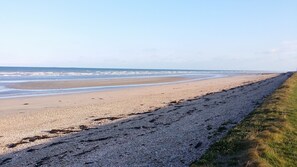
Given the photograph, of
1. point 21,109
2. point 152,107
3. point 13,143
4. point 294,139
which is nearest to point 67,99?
point 21,109

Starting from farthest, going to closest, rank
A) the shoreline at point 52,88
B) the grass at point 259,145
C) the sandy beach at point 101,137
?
the shoreline at point 52,88
the sandy beach at point 101,137
the grass at point 259,145

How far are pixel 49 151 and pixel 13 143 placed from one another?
2.86 metres

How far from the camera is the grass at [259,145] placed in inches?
301

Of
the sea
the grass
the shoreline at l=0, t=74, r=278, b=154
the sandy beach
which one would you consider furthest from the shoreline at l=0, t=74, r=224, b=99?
the grass

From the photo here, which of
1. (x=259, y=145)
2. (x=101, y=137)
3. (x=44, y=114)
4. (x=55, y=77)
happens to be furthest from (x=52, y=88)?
(x=259, y=145)

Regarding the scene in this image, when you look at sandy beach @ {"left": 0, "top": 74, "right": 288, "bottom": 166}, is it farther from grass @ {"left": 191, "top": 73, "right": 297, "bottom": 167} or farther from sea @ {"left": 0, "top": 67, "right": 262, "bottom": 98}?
sea @ {"left": 0, "top": 67, "right": 262, "bottom": 98}

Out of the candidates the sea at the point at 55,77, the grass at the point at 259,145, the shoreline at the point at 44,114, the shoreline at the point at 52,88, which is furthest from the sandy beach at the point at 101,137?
the sea at the point at 55,77

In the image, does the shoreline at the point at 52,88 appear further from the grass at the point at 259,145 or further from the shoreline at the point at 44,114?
the grass at the point at 259,145

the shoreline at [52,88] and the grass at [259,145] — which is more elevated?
the grass at [259,145]

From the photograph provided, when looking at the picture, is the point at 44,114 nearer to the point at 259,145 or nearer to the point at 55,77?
the point at 259,145

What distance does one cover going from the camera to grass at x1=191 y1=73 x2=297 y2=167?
7.65 metres

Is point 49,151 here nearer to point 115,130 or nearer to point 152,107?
point 115,130

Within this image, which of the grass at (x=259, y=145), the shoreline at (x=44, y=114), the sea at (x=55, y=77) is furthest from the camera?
the sea at (x=55, y=77)

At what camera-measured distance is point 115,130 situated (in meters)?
15.5
